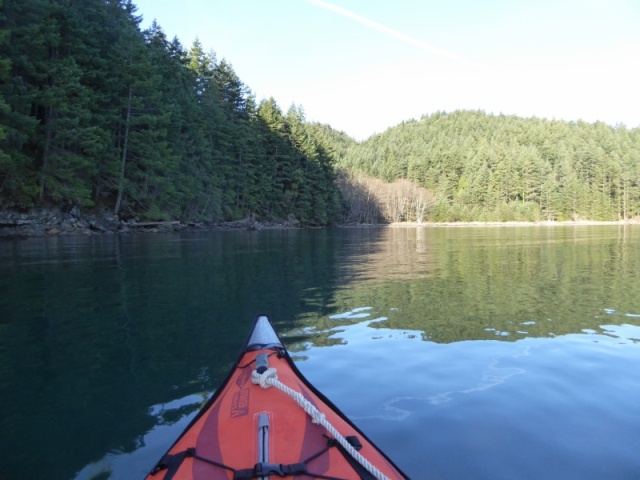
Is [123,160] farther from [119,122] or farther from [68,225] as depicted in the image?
[68,225]

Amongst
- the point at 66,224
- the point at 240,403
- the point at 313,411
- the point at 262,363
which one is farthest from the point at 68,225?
the point at 313,411

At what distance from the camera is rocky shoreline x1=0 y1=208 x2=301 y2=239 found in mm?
24453

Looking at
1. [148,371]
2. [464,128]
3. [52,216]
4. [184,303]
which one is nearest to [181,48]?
[52,216]

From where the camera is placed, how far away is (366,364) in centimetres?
551

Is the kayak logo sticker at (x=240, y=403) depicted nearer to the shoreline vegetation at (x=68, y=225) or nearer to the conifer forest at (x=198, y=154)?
the conifer forest at (x=198, y=154)

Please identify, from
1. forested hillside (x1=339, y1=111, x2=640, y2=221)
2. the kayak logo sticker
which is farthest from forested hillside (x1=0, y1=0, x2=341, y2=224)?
forested hillside (x1=339, y1=111, x2=640, y2=221)

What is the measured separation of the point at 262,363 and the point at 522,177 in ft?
312

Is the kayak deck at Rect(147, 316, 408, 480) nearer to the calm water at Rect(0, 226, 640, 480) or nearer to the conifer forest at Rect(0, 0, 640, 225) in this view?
the calm water at Rect(0, 226, 640, 480)

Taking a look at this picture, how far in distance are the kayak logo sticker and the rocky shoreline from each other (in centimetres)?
2646

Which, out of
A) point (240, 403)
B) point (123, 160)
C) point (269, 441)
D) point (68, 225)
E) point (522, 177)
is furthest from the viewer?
point (522, 177)

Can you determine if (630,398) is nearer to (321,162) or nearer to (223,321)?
(223,321)

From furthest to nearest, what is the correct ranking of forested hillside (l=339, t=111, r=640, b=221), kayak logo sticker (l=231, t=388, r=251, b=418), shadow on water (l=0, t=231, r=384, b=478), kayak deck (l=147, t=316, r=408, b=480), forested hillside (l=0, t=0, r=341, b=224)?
1. forested hillside (l=339, t=111, r=640, b=221)
2. forested hillside (l=0, t=0, r=341, b=224)
3. shadow on water (l=0, t=231, r=384, b=478)
4. kayak logo sticker (l=231, t=388, r=251, b=418)
5. kayak deck (l=147, t=316, r=408, b=480)

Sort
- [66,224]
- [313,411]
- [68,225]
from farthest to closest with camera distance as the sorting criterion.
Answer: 1. [68,225]
2. [66,224]
3. [313,411]

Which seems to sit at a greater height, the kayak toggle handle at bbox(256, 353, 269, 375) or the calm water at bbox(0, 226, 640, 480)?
the kayak toggle handle at bbox(256, 353, 269, 375)
